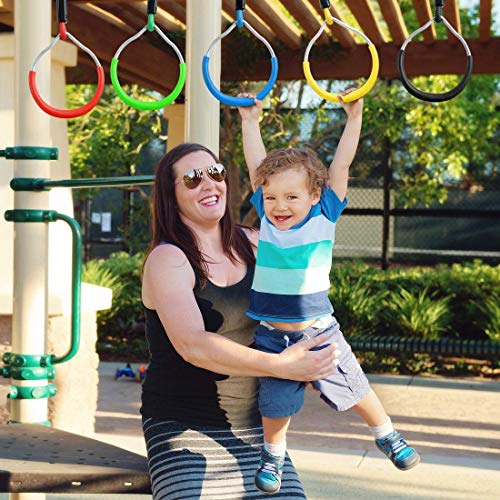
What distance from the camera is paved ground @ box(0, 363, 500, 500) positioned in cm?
473

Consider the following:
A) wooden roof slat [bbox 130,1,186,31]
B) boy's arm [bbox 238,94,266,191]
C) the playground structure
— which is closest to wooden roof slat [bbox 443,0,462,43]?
wooden roof slat [bbox 130,1,186,31]

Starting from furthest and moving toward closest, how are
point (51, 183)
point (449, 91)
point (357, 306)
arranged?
point (357, 306) → point (51, 183) → point (449, 91)

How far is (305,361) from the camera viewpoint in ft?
7.61

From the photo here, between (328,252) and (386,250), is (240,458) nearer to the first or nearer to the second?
(328,252)

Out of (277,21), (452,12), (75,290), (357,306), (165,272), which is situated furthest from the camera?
(357,306)

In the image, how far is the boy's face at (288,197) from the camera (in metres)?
2.32

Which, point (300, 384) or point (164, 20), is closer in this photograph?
point (300, 384)

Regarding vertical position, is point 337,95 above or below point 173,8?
below

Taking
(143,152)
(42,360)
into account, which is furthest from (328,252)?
(143,152)

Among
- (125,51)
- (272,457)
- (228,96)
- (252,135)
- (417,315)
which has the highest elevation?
(125,51)

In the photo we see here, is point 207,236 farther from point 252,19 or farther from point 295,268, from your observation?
point 252,19

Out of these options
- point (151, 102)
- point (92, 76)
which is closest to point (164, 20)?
point (92, 76)

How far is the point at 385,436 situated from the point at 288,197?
2.32ft

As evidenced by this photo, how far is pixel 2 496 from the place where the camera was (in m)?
4.49
